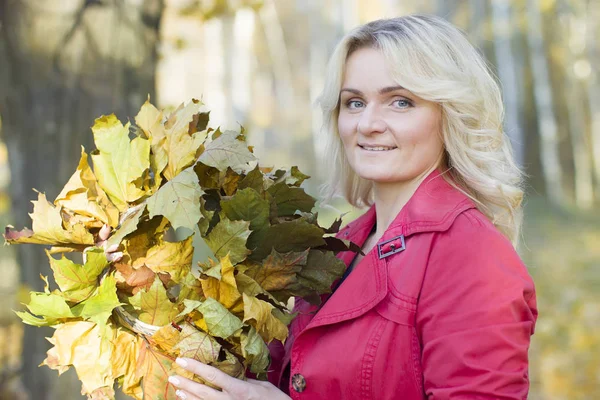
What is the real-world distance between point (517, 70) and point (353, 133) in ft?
45.8

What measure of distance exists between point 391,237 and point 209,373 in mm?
621

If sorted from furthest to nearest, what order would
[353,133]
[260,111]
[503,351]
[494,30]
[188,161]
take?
[260,111] < [494,30] < [353,133] < [188,161] < [503,351]

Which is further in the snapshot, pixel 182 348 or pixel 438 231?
pixel 438 231

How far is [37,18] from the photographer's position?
2936 mm

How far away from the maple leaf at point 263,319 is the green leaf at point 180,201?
22 cm

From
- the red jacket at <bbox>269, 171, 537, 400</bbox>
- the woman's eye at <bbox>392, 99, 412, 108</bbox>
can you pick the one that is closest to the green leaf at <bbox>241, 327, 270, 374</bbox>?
the red jacket at <bbox>269, 171, 537, 400</bbox>

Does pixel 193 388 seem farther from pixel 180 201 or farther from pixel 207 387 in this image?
pixel 180 201

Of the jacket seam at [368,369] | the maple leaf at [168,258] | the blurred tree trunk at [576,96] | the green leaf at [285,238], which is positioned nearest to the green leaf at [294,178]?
the green leaf at [285,238]

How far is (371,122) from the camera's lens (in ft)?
6.41

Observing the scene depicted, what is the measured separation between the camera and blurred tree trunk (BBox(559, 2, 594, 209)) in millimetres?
13898

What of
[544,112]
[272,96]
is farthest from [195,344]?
[272,96]

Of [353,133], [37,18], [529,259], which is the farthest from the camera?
[529,259]

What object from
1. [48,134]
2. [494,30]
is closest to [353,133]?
[48,134]

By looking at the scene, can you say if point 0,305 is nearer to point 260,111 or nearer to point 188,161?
point 188,161
